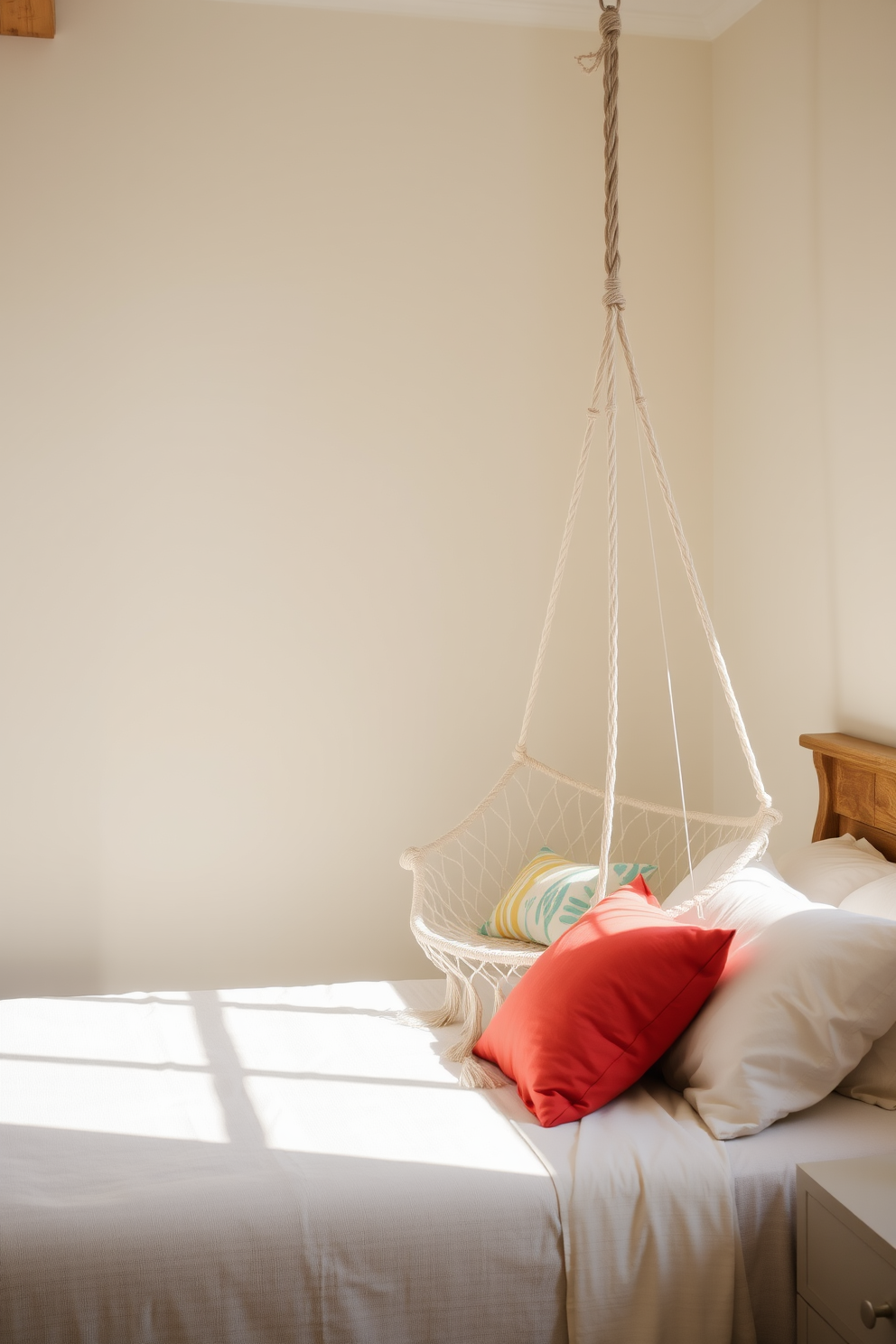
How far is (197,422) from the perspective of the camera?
3.00 m

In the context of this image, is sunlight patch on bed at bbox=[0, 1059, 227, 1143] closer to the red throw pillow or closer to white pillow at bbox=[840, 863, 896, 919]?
the red throw pillow

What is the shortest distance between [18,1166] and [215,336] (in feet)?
6.79

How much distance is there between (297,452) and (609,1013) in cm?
180

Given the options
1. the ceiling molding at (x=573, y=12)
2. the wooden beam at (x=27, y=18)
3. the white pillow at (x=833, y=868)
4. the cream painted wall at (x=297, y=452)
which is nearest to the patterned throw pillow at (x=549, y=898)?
the white pillow at (x=833, y=868)

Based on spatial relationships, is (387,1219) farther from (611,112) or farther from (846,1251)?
(611,112)

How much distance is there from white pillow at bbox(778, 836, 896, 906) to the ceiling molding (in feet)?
7.02

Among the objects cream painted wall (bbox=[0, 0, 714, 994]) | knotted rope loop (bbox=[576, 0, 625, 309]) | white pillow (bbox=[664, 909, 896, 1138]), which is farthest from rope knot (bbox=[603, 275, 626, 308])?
white pillow (bbox=[664, 909, 896, 1138])

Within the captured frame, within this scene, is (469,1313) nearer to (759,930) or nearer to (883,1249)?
(883,1249)

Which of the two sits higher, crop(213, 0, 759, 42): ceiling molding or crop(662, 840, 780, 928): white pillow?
crop(213, 0, 759, 42): ceiling molding

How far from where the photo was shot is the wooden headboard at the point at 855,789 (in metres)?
2.29

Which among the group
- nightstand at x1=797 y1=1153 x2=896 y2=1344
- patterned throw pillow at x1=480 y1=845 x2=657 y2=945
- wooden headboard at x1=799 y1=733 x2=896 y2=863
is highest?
wooden headboard at x1=799 y1=733 x2=896 y2=863

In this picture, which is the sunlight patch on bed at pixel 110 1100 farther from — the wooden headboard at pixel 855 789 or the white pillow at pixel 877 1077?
the wooden headboard at pixel 855 789

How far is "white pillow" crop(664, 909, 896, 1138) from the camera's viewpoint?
1697 mm

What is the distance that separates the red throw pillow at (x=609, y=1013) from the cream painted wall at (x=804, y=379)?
0.86 meters
